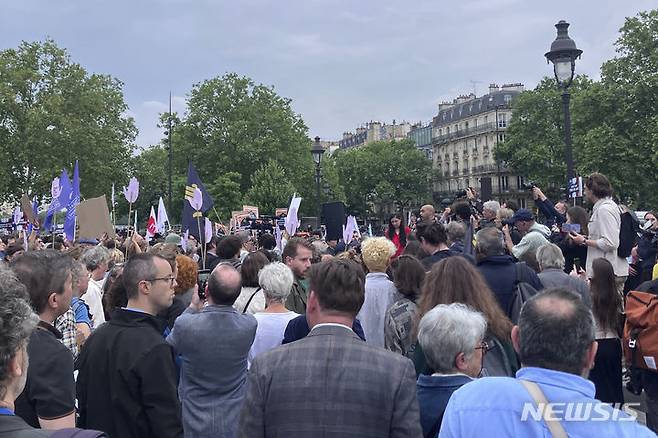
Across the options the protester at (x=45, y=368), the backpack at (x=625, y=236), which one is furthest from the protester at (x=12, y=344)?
the backpack at (x=625, y=236)

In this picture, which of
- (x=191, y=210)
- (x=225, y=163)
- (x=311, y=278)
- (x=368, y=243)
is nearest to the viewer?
(x=311, y=278)

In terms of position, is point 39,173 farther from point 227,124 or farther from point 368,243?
point 368,243

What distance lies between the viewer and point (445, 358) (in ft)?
9.67

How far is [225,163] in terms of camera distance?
171ft

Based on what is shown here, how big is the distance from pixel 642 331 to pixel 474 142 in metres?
91.5

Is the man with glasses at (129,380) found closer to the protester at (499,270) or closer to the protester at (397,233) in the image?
the protester at (499,270)

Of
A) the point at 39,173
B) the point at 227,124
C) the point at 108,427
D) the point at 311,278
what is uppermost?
the point at 227,124

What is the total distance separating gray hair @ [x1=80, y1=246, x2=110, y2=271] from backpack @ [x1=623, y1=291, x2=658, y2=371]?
15.9 ft

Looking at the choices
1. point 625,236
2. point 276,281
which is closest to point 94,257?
point 276,281

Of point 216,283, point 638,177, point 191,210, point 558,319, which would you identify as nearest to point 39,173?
point 191,210

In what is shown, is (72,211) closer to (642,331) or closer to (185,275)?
(185,275)

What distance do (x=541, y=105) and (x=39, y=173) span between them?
41.6 metres

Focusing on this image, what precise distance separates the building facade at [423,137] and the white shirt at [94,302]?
10003cm

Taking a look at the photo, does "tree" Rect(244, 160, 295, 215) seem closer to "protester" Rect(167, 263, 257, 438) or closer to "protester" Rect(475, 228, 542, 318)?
"protester" Rect(475, 228, 542, 318)
